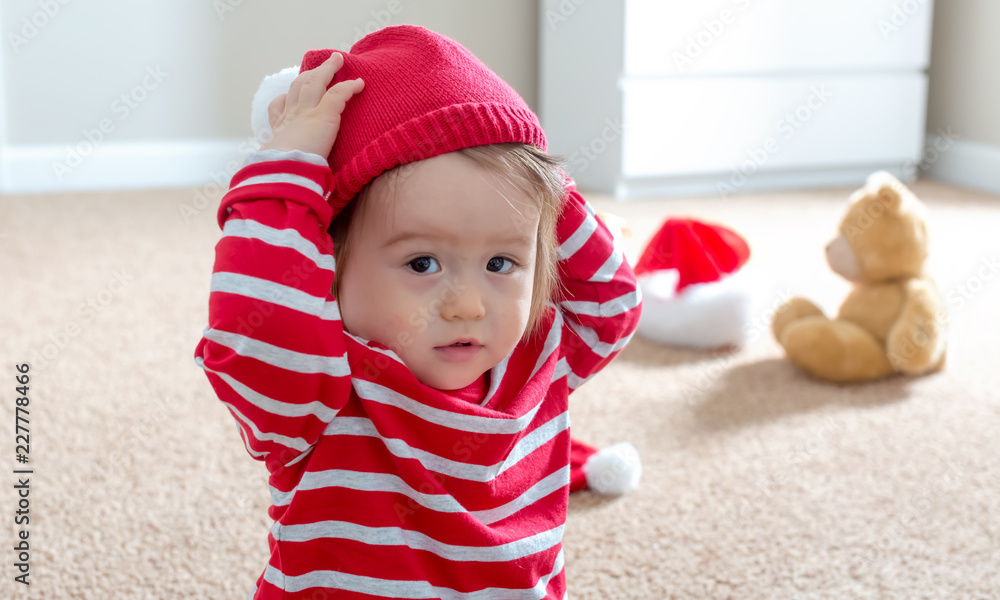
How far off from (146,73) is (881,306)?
2.09m

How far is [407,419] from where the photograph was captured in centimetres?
61

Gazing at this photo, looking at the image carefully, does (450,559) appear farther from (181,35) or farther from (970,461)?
(181,35)

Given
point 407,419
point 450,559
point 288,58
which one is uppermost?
point 288,58

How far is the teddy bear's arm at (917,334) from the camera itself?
1.21 metres

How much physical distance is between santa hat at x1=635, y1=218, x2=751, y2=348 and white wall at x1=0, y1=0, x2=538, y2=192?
144 cm

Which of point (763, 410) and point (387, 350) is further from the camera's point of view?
point (763, 410)

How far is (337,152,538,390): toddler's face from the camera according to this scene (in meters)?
0.56

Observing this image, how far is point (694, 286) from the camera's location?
54.2 inches

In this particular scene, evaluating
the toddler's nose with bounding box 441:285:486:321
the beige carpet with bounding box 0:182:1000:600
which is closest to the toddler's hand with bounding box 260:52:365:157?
the toddler's nose with bounding box 441:285:486:321

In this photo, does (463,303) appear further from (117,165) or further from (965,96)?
(965,96)

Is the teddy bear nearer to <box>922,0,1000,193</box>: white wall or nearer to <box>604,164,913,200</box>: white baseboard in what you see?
<box>604,164,913,200</box>: white baseboard

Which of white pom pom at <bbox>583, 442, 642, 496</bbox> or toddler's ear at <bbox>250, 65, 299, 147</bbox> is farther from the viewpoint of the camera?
white pom pom at <bbox>583, 442, 642, 496</bbox>

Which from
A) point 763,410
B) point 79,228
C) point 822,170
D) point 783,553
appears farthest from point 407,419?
point 822,170

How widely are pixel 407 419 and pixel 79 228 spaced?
1754 mm
